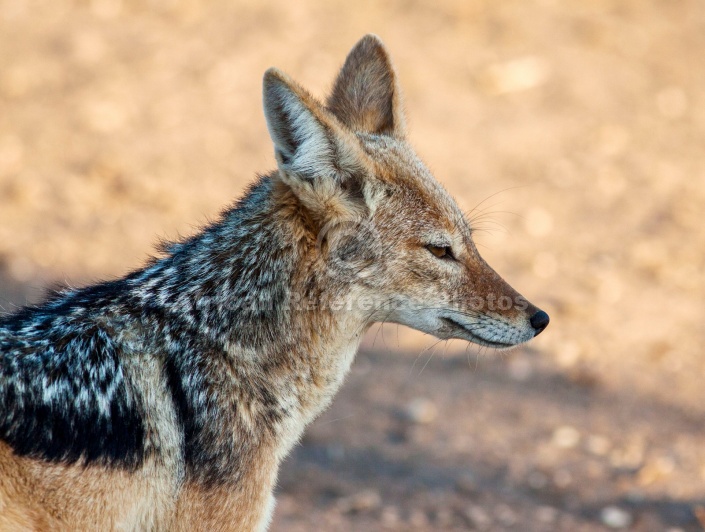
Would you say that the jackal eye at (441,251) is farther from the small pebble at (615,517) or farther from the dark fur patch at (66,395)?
the small pebble at (615,517)

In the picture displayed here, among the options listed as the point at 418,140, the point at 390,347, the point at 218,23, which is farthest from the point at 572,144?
the point at 218,23

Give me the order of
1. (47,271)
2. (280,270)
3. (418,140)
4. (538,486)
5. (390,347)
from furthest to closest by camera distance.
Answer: (418,140) < (47,271) < (390,347) < (538,486) < (280,270)

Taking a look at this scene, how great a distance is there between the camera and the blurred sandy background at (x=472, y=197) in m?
7.30

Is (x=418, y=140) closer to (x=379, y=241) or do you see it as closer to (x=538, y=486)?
(x=538, y=486)

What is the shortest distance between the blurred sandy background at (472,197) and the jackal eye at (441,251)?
4.32ft

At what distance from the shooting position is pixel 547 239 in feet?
36.0

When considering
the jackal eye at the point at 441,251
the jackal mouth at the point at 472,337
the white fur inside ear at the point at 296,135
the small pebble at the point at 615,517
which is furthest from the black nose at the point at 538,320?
the small pebble at the point at 615,517

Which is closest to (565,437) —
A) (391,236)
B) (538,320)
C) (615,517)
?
(615,517)

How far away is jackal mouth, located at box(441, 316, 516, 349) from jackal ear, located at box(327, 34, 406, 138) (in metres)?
1.29

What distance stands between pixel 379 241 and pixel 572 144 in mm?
8869

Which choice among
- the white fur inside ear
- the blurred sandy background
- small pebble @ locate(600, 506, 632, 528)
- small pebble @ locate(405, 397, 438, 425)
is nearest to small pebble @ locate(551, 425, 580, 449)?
the blurred sandy background

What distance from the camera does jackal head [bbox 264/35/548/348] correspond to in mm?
4324

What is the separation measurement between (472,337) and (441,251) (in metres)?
0.52

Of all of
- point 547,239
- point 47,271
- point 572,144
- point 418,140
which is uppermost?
point 572,144
